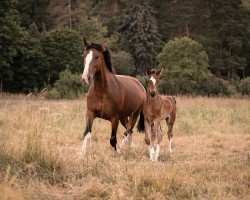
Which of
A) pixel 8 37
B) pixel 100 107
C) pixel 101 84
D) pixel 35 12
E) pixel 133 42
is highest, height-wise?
pixel 35 12

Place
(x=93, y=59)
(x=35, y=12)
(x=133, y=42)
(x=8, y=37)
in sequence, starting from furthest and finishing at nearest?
(x=35, y=12) < (x=133, y=42) < (x=8, y=37) < (x=93, y=59)

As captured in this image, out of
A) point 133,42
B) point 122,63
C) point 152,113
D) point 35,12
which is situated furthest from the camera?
point 35,12

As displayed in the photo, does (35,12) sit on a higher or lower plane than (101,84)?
higher

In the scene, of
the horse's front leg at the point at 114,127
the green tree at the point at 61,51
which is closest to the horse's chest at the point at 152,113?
the horse's front leg at the point at 114,127

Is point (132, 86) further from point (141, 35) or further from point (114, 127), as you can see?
point (141, 35)

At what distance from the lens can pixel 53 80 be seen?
140 ft

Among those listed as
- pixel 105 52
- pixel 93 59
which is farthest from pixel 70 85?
pixel 93 59

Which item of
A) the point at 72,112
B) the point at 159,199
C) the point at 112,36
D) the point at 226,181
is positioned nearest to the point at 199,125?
the point at 72,112

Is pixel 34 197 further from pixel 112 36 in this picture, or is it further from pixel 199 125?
pixel 112 36

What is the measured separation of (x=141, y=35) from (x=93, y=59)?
41.3 metres

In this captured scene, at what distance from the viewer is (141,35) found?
48719mm

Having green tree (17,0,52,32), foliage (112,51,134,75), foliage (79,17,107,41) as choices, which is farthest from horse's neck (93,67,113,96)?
green tree (17,0,52,32)

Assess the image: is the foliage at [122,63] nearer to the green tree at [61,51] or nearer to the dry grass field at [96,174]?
the green tree at [61,51]

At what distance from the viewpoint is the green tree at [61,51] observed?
138ft
